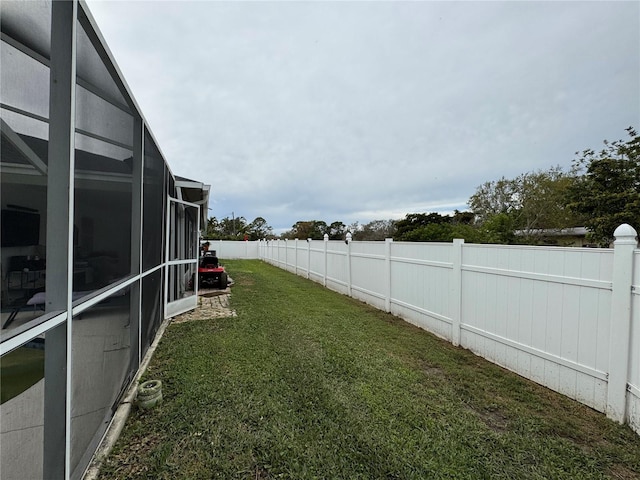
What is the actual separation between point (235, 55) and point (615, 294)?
8397 mm

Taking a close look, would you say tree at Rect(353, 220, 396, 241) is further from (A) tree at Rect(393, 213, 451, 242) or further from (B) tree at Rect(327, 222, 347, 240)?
(B) tree at Rect(327, 222, 347, 240)

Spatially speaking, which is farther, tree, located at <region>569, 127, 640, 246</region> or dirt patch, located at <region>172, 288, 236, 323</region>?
tree, located at <region>569, 127, 640, 246</region>

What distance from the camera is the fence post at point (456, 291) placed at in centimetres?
447

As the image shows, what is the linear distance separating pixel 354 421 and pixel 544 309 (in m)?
2.42

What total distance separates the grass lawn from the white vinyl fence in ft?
0.77

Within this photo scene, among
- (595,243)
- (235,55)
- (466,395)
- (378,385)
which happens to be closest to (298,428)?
(378,385)

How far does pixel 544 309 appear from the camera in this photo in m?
3.26

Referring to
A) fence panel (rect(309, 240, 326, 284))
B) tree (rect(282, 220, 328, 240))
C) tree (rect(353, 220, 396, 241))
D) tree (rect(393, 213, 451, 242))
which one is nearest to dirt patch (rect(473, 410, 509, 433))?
fence panel (rect(309, 240, 326, 284))

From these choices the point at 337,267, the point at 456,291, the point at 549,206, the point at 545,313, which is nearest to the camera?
the point at 545,313

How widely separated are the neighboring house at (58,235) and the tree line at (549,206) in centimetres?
1657

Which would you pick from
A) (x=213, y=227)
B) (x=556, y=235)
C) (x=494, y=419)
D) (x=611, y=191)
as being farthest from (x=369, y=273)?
(x=213, y=227)

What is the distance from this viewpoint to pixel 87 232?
169 centimetres

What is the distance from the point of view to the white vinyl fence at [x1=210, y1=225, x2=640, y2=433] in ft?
8.43

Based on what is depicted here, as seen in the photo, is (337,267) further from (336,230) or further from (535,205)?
(336,230)
